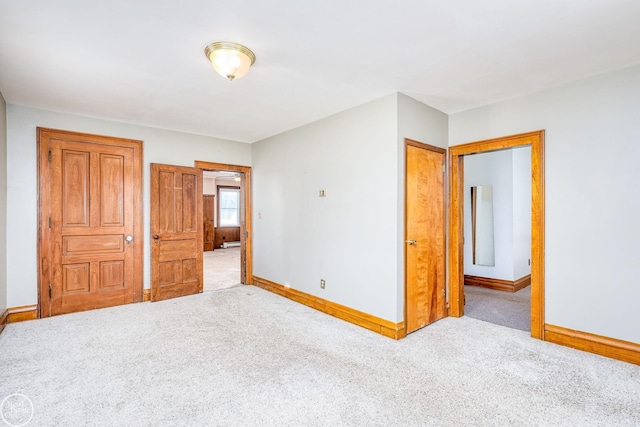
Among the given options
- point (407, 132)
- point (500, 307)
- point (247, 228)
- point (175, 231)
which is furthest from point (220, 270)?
point (500, 307)

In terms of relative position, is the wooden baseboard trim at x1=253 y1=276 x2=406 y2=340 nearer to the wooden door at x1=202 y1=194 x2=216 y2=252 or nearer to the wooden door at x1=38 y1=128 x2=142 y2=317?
the wooden door at x1=38 y1=128 x2=142 y2=317

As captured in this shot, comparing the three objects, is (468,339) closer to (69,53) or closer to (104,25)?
(104,25)

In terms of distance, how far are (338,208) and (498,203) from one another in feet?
10.1

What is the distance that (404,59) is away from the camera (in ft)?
8.27

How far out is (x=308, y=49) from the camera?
7.77 ft

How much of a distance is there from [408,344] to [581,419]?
4.37 ft

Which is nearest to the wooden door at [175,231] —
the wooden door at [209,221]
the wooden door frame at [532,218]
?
the wooden door frame at [532,218]

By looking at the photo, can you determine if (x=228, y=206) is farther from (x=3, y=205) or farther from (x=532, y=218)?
(x=532, y=218)

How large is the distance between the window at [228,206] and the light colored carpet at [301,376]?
771 cm

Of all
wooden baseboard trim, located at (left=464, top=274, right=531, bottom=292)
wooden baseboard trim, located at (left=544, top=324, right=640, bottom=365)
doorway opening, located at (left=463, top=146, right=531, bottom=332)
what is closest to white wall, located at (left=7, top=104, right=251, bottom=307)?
wooden baseboard trim, located at (left=544, top=324, right=640, bottom=365)

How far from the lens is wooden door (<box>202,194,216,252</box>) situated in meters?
10.2

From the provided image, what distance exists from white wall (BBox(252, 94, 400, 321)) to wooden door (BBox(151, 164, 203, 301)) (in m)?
1.04

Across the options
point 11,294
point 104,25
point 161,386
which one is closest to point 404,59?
point 104,25

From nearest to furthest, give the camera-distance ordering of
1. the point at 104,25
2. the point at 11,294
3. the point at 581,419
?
the point at 581,419
the point at 104,25
the point at 11,294
